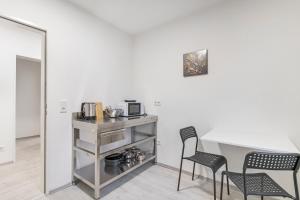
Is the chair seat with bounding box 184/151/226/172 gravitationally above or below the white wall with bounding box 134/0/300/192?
below

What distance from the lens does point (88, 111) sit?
7.41ft

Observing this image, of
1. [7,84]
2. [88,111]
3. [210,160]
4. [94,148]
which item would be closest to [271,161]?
[210,160]

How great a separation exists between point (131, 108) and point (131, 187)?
1232 mm

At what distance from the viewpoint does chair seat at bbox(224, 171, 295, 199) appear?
1315mm

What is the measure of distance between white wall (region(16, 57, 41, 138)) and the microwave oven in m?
3.38

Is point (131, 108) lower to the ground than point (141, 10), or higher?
lower

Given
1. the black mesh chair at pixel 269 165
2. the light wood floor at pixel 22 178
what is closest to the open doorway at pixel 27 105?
the light wood floor at pixel 22 178

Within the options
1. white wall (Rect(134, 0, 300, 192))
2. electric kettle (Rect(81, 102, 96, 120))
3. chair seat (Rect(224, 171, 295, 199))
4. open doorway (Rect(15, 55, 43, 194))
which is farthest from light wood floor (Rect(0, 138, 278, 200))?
open doorway (Rect(15, 55, 43, 194))

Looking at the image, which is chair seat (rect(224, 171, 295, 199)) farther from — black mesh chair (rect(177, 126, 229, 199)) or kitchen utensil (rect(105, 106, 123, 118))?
kitchen utensil (rect(105, 106, 123, 118))

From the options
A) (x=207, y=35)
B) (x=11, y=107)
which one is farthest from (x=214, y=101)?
(x=11, y=107)

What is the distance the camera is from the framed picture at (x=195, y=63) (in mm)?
2395

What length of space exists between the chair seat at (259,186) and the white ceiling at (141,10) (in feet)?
7.36

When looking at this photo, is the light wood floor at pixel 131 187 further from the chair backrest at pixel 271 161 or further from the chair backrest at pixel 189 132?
the chair backrest at pixel 271 161

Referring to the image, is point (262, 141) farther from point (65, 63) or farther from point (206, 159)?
point (65, 63)
